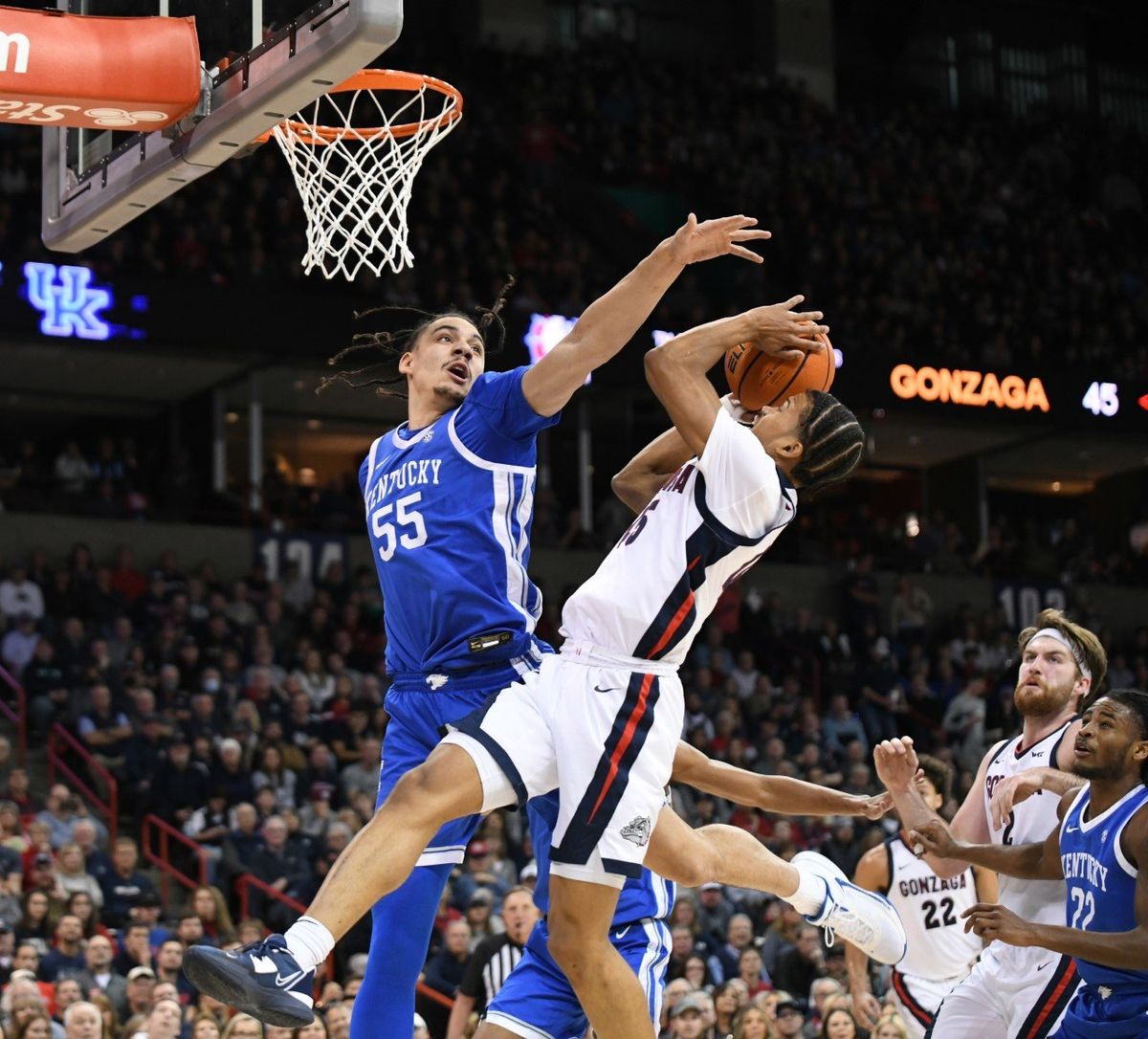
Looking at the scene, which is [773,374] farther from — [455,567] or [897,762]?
[897,762]

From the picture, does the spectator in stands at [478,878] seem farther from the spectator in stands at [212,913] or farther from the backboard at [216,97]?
the backboard at [216,97]

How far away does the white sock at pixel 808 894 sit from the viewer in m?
6.66

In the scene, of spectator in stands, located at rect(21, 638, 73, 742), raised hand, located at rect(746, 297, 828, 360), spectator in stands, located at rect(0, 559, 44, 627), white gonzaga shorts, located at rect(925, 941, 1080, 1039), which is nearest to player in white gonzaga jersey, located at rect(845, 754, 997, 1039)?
white gonzaga shorts, located at rect(925, 941, 1080, 1039)

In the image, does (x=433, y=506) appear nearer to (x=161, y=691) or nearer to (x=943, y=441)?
(x=161, y=691)

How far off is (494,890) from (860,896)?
22.9 ft

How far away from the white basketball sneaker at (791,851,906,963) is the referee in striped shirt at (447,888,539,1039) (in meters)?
3.19

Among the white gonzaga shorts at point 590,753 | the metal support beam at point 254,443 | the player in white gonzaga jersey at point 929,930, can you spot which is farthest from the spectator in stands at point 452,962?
the metal support beam at point 254,443

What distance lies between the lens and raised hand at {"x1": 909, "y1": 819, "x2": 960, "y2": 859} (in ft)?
22.0

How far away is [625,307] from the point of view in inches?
234

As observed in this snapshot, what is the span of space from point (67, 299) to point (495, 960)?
34.0 feet

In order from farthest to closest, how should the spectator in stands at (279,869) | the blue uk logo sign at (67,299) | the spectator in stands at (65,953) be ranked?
the blue uk logo sign at (67,299) → the spectator in stands at (279,869) → the spectator in stands at (65,953)

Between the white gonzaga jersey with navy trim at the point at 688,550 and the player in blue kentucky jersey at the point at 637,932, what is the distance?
848mm

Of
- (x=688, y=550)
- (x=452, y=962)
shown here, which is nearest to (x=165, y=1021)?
(x=452, y=962)

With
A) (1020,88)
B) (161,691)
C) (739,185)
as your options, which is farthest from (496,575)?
(1020,88)
